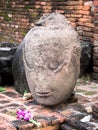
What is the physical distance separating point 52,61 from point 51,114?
0.62 meters

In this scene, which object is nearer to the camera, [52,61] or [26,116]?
[26,116]

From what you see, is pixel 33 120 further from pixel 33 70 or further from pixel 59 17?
pixel 59 17

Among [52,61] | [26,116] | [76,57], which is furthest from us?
[76,57]

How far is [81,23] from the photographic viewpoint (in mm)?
6383

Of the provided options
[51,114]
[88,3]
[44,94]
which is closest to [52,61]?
[44,94]

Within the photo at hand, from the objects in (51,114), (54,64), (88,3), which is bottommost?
(51,114)

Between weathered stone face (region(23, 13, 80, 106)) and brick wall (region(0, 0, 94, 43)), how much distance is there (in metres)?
2.27

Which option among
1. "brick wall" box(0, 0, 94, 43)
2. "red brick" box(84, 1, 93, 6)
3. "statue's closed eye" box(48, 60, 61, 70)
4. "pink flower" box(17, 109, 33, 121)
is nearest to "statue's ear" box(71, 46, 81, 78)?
"statue's closed eye" box(48, 60, 61, 70)

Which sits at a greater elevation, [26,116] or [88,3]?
[88,3]

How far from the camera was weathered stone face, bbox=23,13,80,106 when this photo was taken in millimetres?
3871

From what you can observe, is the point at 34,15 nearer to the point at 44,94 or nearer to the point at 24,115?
the point at 44,94

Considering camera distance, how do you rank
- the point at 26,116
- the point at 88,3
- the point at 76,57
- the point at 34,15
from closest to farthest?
the point at 26,116
the point at 76,57
the point at 88,3
the point at 34,15

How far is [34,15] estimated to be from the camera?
25.9 ft

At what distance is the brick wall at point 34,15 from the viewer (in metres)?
Result: 6.27
